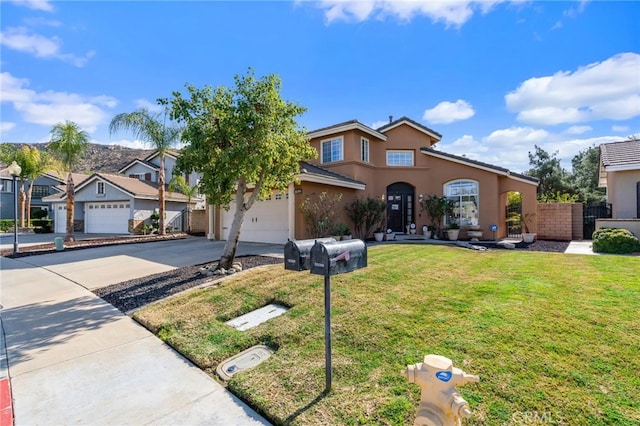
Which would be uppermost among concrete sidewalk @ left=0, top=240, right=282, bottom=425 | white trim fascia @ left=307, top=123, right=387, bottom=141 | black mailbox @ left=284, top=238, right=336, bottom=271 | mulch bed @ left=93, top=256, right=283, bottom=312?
white trim fascia @ left=307, top=123, right=387, bottom=141

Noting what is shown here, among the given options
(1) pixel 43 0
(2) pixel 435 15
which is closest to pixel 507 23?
(2) pixel 435 15

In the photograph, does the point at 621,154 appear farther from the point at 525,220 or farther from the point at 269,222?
the point at 269,222

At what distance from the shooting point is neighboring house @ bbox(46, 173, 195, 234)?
2278cm

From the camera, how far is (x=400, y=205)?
1794 cm

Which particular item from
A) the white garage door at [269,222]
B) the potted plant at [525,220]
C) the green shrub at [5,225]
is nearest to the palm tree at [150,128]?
the white garage door at [269,222]

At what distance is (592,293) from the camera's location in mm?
5109

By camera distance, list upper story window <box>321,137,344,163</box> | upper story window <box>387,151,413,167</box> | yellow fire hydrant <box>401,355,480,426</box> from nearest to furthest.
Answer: yellow fire hydrant <box>401,355,480,426</box>, upper story window <box>321,137,344,163</box>, upper story window <box>387,151,413,167</box>

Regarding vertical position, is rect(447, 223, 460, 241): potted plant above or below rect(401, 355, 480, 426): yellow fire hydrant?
above

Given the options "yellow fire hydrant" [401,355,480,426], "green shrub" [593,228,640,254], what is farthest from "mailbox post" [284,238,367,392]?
"green shrub" [593,228,640,254]

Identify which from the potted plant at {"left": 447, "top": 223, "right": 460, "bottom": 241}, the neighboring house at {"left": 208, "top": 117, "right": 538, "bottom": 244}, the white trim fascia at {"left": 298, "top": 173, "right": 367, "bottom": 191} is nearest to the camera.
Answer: the white trim fascia at {"left": 298, "top": 173, "right": 367, "bottom": 191}

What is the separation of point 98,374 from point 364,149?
1543 cm

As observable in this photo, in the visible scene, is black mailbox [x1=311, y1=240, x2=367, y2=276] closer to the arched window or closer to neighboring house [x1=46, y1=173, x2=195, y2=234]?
the arched window

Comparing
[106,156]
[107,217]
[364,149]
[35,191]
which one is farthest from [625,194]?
[106,156]

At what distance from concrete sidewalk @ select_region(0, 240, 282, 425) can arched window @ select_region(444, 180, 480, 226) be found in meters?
15.8
